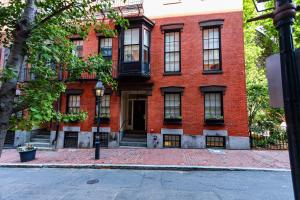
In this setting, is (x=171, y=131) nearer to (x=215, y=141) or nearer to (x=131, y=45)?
(x=215, y=141)

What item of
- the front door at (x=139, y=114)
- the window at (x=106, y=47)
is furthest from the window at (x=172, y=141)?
the window at (x=106, y=47)

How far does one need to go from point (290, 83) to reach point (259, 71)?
18307 millimetres

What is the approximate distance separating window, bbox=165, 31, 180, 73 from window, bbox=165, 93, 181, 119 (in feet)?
5.92

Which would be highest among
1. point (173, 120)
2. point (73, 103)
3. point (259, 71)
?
point (259, 71)

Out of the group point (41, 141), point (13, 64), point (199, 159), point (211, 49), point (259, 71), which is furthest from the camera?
point (259, 71)

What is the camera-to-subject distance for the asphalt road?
5.95 meters

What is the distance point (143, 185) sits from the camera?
6824 millimetres

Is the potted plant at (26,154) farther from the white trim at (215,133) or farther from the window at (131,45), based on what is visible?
the white trim at (215,133)

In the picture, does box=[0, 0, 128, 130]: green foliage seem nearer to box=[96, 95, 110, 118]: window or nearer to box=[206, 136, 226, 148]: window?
box=[96, 95, 110, 118]: window

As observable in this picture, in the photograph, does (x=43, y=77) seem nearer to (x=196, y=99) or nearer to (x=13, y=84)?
(x=13, y=84)

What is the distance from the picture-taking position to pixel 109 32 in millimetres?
5449

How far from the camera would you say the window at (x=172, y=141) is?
13.7m

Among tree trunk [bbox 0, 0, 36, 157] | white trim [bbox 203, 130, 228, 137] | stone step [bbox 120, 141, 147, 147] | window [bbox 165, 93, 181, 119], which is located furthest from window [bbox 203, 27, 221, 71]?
tree trunk [bbox 0, 0, 36, 157]

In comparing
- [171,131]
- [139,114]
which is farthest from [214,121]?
[139,114]
